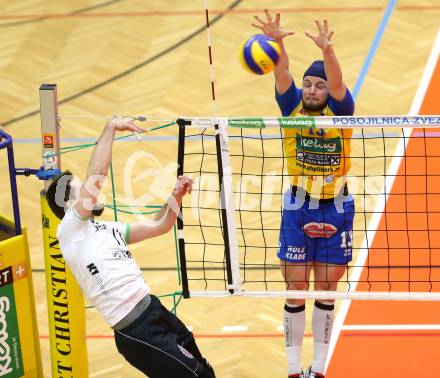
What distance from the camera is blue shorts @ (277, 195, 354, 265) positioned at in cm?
714

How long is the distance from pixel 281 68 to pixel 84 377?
2.72m

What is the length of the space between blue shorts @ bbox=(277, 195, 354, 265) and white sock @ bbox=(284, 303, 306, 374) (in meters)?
0.42

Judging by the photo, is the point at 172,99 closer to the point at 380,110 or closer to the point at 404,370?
the point at 380,110

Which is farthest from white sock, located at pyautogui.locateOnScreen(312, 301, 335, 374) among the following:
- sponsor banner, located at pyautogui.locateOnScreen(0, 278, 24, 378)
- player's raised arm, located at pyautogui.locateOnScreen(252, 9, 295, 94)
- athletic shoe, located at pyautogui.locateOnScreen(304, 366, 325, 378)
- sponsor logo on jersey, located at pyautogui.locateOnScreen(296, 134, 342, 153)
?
sponsor banner, located at pyautogui.locateOnScreen(0, 278, 24, 378)

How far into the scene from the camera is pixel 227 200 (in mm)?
7027

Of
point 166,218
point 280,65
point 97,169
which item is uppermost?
point 280,65

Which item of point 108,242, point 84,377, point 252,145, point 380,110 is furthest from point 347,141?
point 380,110

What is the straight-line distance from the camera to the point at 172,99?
1249 cm

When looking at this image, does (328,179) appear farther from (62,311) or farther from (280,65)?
(62,311)

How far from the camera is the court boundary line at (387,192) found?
8430mm

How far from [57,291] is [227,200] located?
4.69 feet

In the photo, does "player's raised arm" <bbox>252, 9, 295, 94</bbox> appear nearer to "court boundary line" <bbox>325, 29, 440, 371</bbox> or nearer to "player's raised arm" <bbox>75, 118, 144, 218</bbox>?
"player's raised arm" <bbox>75, 118, 144, 218</bbox>

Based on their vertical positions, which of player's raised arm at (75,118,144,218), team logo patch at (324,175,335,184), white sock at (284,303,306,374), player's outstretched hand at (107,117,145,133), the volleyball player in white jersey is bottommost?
white sock at (284,303,306,374)

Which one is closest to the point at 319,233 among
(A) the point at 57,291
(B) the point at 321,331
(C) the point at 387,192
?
(B) the point at 321,331
